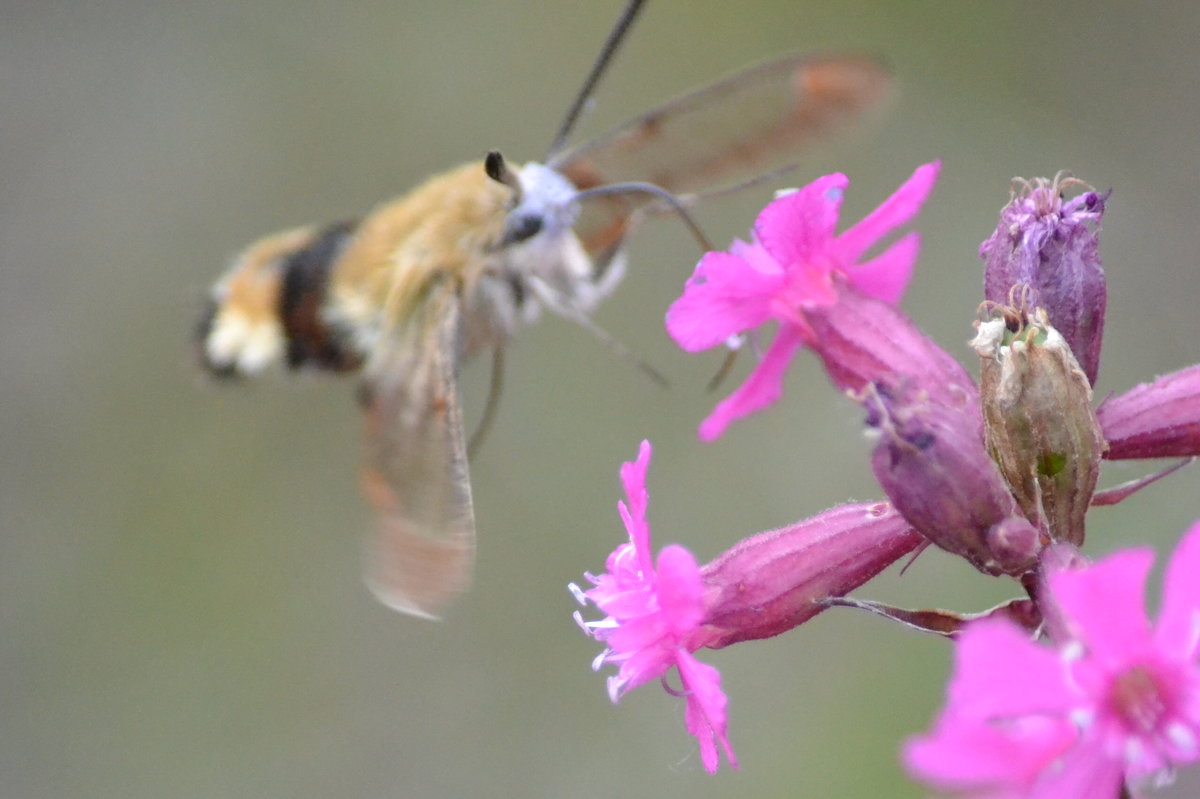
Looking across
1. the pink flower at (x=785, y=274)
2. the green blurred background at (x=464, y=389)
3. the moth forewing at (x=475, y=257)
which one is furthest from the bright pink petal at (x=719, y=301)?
the green blurred background at (x=464, y=389)

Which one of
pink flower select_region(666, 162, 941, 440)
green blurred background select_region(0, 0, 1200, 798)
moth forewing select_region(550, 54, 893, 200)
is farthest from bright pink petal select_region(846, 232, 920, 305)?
green blurred background select_region(0, 0, 1200, 798)

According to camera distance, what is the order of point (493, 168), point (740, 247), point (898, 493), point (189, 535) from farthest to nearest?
point (189, 535)
point (493, 168)
point (740, 247)
point (898, 493)

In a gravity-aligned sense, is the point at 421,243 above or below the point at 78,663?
above

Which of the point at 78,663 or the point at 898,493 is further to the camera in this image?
the point at 78,663

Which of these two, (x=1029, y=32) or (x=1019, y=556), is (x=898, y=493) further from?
(x=1029, y=32)

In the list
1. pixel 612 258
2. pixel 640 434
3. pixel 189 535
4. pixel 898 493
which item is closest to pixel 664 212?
pixel 612 258

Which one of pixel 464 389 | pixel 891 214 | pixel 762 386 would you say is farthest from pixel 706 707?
pixel 464 389

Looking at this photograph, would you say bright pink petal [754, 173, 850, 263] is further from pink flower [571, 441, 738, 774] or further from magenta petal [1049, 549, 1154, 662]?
magenta petal [1049, 549, 1154, 662]
